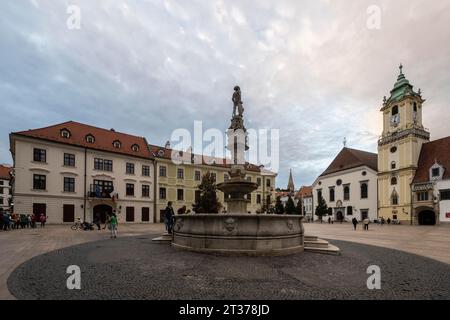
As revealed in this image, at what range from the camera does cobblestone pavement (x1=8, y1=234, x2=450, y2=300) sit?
16.8 feet

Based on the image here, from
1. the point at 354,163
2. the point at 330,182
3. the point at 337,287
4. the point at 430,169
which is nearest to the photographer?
the point at 337,287

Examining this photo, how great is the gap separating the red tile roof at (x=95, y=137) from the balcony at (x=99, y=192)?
4.84m

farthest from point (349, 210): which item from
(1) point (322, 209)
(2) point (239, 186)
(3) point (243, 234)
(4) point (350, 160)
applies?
(3) point (243, 234)

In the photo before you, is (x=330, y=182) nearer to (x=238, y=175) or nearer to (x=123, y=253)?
(x=238, y=175)

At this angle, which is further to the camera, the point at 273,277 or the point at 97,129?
the point at 97,129

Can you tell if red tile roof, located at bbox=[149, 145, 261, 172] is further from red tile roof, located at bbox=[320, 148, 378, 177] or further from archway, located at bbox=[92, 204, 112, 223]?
red tile roof, located at bbox=[320, 148, 378, 177]

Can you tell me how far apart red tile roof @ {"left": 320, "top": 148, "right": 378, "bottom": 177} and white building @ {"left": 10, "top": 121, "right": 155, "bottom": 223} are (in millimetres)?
38941

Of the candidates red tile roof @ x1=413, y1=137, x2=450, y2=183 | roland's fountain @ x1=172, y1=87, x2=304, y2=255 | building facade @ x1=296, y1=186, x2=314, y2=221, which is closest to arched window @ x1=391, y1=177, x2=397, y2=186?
red tile roof @ x1=413, y1=137, x2=450, y2=183

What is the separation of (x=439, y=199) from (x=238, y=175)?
38.7 meters

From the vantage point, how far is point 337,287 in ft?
18.2

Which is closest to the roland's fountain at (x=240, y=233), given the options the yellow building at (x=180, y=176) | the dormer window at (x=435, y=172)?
the yellow building at (x=180, y=176)

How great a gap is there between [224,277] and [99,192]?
31.5m

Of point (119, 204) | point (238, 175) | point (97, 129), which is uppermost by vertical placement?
point (97, 129)
